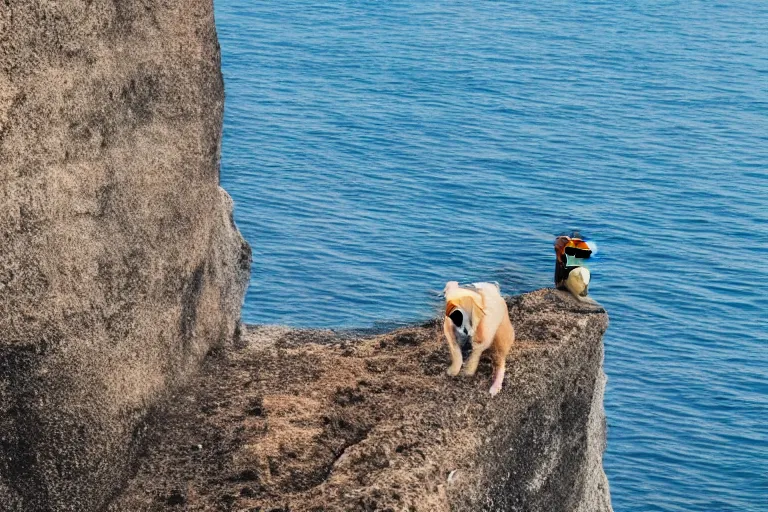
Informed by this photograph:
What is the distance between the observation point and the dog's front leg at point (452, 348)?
51.2ft

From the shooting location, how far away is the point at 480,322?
15.3 meters

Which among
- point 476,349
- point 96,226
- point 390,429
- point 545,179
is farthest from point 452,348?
point 545,179

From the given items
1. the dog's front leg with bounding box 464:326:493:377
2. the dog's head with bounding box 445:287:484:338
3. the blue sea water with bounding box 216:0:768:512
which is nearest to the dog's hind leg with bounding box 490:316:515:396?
the dog's front leg with bounding box 464:326:493:377

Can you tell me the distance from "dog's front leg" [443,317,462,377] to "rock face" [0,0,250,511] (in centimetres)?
323

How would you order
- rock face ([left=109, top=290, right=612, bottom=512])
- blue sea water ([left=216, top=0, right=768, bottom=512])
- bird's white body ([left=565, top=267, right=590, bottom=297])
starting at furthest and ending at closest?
1. blue sea water ([left=216, top=0, right=768, bottom=512])
2. bird's white body ([left=565, top=267, right=590, bottom=297])
3. rock face ([left=109, top=290, right=612, bottom=512])

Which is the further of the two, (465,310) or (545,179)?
(545,179)

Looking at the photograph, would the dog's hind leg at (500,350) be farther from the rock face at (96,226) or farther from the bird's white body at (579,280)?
the rock face at (96,226)

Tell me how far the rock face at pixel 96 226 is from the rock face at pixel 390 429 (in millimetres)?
621

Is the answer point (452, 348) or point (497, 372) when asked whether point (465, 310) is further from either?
point (497, 372)

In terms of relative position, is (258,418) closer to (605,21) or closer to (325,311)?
(325,311)

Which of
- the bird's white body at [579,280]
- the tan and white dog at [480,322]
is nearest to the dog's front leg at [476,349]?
the tan and white dog at [480,322]

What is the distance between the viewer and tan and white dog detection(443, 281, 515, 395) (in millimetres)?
15344

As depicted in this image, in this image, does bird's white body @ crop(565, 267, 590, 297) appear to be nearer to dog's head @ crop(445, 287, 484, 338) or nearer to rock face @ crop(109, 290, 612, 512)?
rock face @ crop(109, 290, 612, 512)

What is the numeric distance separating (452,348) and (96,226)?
177 inches
